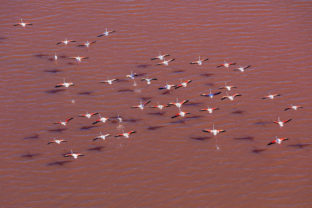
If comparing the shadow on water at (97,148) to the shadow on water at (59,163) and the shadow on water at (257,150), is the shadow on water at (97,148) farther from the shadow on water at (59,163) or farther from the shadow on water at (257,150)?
the shadow on water at (257,150)

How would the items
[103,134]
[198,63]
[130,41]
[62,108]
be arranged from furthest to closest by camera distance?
[130,41]
[198,63]
[62,108]
[103,134]

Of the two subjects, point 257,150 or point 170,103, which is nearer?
point 257,150

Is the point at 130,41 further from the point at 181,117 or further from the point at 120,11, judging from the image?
the point at 181,117

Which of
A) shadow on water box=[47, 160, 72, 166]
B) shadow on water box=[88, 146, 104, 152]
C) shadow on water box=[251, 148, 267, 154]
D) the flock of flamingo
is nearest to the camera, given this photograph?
shadow on water box=[47, 160, 72, 166]

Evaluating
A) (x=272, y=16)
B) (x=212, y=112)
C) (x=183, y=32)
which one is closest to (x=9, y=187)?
(x=212, y=112)

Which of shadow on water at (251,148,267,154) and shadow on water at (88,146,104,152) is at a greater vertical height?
shadow on water at (88,146,104,152)

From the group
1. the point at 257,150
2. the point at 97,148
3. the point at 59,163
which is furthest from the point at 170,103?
the point at 59,163

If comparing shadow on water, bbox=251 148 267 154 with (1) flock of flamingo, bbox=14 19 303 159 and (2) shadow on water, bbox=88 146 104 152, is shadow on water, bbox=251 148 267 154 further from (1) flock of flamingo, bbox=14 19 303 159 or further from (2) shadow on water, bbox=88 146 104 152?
(2) shadow on water, bbox=88 146 104 152

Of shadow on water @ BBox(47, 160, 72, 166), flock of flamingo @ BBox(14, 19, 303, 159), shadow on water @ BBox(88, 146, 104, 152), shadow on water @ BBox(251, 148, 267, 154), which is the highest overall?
flock of flamingo @ BBox(14, 19, 303, 159)

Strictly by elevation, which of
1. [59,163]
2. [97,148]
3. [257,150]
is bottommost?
[59,163]

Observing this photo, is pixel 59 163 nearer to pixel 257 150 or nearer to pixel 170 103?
pixel 170 103

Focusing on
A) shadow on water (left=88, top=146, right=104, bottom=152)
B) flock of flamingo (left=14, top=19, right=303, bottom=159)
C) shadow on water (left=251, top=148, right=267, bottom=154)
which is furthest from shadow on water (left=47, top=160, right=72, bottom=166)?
shadow on water (left=251, top=148, right=267, bottom=154)
